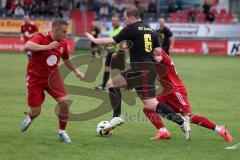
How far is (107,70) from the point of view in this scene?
1867 cm

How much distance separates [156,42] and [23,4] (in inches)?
1280

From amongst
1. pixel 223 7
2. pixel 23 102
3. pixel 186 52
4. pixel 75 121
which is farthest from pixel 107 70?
pixel 223 7

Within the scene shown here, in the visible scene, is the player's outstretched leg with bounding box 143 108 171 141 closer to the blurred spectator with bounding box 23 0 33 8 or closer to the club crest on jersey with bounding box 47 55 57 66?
the club crest on jersey with bounding box 47 55 57 66

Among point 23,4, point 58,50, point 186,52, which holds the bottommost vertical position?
point 186,52

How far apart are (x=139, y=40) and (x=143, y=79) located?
0.75m

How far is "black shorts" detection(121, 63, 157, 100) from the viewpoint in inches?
418

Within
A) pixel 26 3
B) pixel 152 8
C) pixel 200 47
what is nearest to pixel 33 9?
pixel 26 3

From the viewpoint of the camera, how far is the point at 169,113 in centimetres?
1030

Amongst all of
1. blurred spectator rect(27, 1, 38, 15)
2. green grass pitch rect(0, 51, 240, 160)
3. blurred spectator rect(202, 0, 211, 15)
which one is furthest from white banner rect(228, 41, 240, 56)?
green grass pitch rect(0, 51, 240, 160)

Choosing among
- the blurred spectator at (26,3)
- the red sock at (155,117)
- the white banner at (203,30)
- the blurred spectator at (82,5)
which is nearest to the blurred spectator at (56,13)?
the blurred spectator at (26,3)

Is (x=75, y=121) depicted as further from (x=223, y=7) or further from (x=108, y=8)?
(x=223, y=7)

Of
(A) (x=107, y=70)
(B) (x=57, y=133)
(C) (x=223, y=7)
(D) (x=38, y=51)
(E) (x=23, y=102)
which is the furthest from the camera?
(C) (x=223, y=7)

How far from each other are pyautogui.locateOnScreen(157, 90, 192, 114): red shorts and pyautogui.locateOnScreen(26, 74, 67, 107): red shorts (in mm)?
1836

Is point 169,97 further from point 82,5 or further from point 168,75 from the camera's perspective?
point 82,5
